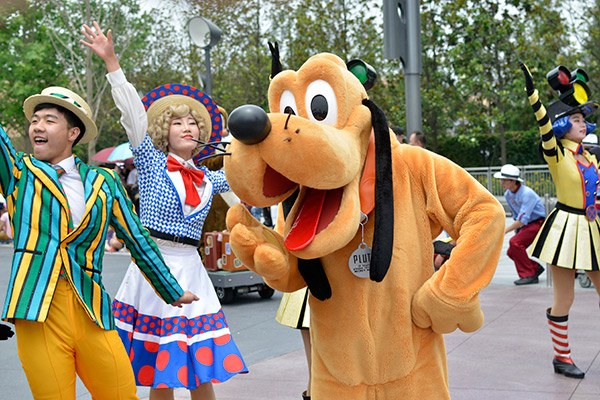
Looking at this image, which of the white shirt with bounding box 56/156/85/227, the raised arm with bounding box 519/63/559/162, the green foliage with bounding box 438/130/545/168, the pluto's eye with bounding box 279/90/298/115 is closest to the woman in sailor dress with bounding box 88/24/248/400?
the white shirt with bounding box 56/156/85/227

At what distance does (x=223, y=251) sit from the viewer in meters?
9.59

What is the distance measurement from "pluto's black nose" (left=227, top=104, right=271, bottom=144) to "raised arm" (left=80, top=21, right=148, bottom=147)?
132cm

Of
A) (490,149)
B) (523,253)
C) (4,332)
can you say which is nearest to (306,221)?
(4,332)

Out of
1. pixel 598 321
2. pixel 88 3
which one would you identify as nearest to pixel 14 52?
pixel 88 3

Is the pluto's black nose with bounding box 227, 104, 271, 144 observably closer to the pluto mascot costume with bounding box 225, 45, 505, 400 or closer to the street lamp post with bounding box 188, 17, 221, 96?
the pluto mascot costume with bounding box 225, 45, 505, 400

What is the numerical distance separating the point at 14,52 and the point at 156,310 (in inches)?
1132

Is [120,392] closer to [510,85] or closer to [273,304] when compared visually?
[273,304]

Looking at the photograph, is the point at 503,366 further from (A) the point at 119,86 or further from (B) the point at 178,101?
(A) the point at 119,86

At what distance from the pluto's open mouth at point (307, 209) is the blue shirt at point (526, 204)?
8149mm

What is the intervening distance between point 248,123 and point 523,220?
8.69 metres

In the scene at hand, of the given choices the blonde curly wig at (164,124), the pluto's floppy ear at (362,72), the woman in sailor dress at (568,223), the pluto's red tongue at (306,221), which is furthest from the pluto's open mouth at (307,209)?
the woman in sailor dress at (568,223)

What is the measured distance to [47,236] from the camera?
11.5 ft

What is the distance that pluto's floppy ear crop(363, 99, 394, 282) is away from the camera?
3.07m

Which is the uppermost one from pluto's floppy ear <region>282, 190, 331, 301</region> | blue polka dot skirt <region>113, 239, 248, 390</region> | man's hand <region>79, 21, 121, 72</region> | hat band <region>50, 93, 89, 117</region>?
man's hand <region>79, 21, 121, 72</region>
